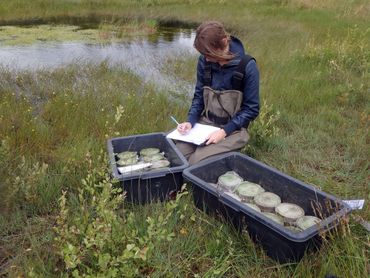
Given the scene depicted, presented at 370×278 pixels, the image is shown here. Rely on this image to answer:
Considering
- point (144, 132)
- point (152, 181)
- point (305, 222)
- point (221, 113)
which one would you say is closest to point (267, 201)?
point (305, 222)

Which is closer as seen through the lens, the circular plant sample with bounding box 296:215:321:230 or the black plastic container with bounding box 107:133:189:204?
the circular plant sample with bounding box 296:215:321:230

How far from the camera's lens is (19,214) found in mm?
2383

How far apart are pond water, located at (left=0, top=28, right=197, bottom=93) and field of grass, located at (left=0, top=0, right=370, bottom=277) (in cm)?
34

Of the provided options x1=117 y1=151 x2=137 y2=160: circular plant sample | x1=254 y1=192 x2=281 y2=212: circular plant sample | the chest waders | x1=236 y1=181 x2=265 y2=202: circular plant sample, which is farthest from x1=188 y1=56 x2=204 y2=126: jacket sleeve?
x1=254 y1=192 x2=281 y2=212: circular plant sample

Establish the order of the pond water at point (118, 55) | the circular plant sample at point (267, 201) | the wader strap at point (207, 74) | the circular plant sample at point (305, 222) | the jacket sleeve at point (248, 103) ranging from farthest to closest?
1. the pond water at point (118, 55)
2. the wader strap at point (207, 74)
3. the jacket sleeve at point (248, 103)
4. the circular plant sample at point (267, 201)
5. the circular plant sample at point (305, 222)

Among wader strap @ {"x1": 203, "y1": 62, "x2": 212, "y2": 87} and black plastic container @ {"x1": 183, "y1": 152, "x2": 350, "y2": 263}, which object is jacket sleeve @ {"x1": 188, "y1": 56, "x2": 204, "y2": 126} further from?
black plastic container @ {"x1": 183, "y1": 152, "x2": 350, "y2": 263}

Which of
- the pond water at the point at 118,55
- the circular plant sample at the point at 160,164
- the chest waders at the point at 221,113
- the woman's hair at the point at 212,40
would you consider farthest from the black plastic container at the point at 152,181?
the pond water at the point at 118,55

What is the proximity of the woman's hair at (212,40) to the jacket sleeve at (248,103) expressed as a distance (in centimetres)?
23

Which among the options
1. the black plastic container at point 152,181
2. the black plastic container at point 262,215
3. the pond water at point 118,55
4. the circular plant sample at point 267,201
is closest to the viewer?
the black plastic container at point 262,215

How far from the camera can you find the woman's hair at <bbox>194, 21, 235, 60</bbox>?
2549mm

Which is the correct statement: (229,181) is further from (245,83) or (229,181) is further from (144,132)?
(144,132)

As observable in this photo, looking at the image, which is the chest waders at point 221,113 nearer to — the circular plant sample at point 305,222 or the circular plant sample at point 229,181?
the circular plant sample at point 229,181

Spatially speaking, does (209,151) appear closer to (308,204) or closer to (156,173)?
(156,173)

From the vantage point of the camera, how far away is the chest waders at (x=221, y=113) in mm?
2688
